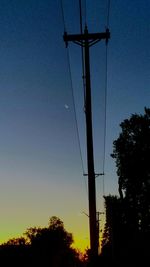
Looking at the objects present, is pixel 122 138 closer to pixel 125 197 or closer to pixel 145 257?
pixel 125 197

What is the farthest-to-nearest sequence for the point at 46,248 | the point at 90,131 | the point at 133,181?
the point at 46,248 < the point at 133,181 < the point at 90,131

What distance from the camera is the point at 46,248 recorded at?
11938 centimetres

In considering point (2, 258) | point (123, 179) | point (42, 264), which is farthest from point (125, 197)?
point (42, 264)

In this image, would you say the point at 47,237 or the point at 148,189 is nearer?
the point at 148,189

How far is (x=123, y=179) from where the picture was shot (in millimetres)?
50812

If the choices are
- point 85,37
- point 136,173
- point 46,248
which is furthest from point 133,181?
point 46,248

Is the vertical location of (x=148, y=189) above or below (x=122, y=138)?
below

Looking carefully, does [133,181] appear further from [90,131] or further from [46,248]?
[46,248]

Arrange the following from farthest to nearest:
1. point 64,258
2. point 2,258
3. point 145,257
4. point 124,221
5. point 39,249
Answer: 1. point 64,258
2. point 39,249
3. point 2,258
4. point 124,221
5. point 145,257

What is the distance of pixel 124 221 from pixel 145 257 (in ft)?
78.6

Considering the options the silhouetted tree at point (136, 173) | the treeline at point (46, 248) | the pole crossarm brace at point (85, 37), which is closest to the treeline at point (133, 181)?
the silhouetted tree at point (136, 173)

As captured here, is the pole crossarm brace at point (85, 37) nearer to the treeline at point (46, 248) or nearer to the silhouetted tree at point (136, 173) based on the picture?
the silhouetted tree at point (136, 173)

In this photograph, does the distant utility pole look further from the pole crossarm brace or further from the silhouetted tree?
the silhouetted tree

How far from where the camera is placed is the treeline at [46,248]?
3915 inches
